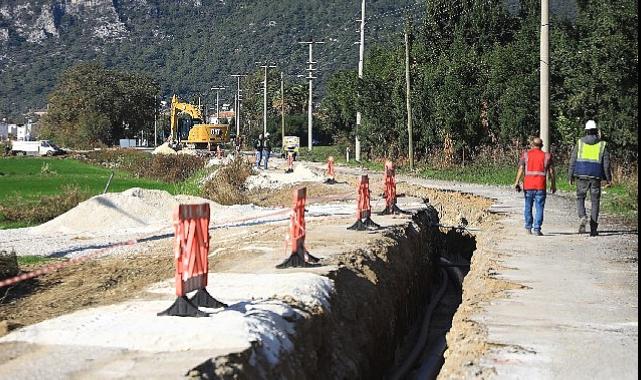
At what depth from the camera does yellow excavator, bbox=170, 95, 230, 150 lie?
73.2 meters

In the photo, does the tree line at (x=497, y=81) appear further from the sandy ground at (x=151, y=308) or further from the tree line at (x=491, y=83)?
the sandy ground at (x=151, y=308)

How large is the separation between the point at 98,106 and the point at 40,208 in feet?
337

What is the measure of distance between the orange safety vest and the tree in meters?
109

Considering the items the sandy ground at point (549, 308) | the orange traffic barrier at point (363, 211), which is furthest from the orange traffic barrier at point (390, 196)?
the orange traffic barrier at point (363, 211)

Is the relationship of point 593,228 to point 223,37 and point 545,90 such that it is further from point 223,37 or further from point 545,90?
point 223,37

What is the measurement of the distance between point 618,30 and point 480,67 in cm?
1803

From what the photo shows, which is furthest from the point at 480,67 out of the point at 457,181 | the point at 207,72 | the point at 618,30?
the point at 207,72

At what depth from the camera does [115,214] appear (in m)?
24.0

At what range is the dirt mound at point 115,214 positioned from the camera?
23.1 m

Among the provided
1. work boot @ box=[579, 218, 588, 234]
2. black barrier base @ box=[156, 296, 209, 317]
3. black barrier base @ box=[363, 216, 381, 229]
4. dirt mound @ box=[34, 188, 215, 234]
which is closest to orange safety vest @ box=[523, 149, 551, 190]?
work boot @ box=[579, 218, 588, 234]

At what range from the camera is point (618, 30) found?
29.3 m

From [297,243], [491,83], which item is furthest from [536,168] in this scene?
[491,83]

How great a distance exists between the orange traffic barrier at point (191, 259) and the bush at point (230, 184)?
20071 mm

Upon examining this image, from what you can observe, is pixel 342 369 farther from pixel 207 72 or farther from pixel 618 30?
pixel 207 72
